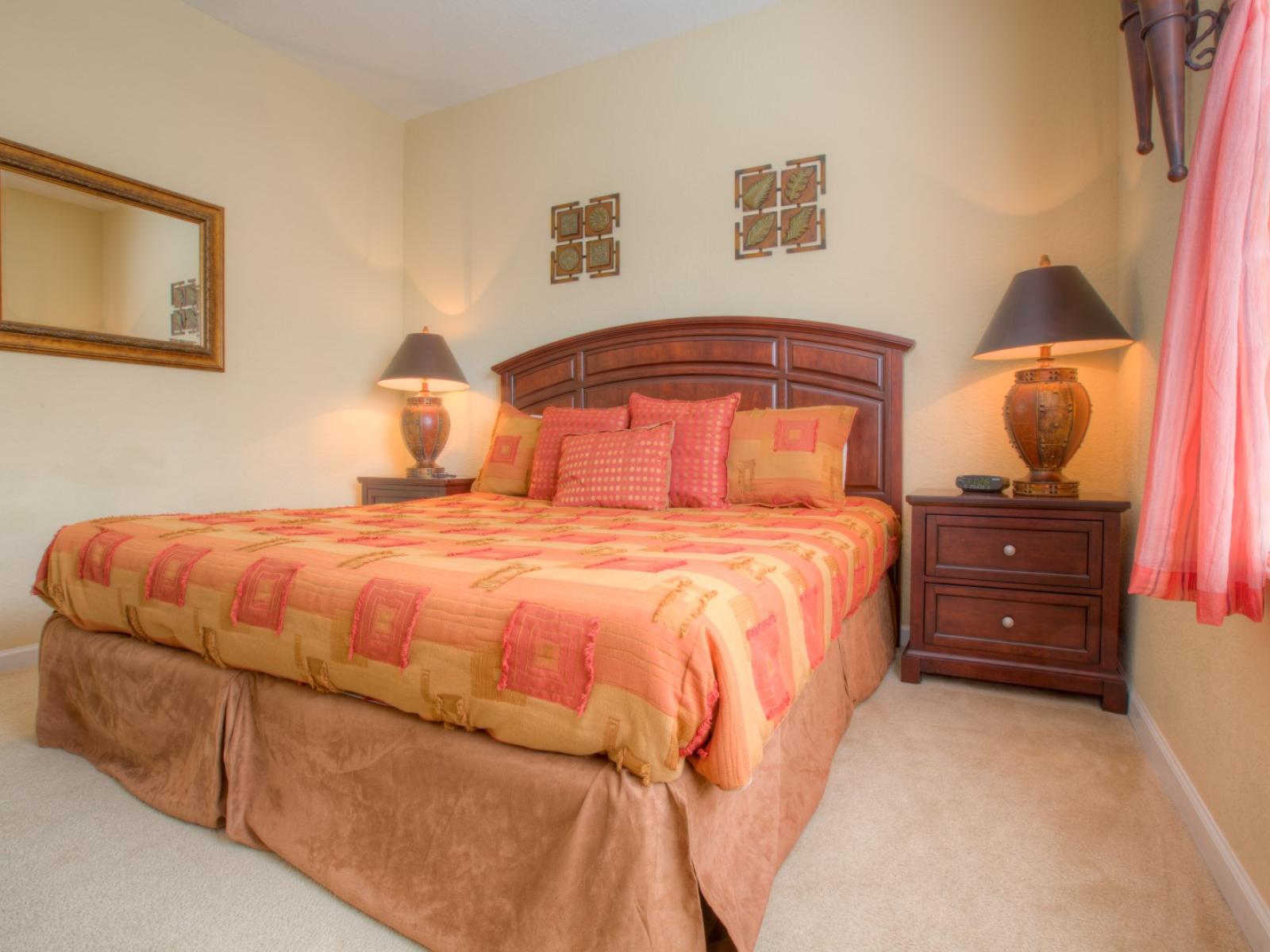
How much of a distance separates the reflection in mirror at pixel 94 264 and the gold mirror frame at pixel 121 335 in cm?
2

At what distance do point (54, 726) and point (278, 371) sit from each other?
208 cm

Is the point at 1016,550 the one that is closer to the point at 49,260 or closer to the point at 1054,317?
the point at 1054,317

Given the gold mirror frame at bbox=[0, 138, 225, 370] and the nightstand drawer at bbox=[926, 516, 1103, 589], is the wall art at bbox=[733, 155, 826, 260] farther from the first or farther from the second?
the gold mirror frame at bbox=[0, 138, 225, 370]

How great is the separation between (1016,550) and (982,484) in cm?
→ 25

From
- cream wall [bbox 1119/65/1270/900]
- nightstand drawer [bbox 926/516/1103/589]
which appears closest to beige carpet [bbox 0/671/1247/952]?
cream wall [bbox 1119/65/1270/900]

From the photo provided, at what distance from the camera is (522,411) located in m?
3.65

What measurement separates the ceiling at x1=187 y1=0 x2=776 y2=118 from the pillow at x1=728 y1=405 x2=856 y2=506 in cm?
201

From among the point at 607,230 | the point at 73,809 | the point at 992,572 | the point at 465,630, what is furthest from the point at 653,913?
the point at 607,230

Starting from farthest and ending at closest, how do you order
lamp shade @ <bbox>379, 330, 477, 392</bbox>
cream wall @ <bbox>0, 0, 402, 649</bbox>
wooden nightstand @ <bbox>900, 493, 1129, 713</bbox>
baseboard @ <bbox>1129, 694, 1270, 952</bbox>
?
lamp shade @ <bbox>379, 330, 477, 392</bbox>, cream wall @ <bbox>0, 0, 402, 649</bbox>, wooden nightstand @ <bbox>900, 493, 1129, 713</bbox>, baseboard @ <bbox>1129, 694, 1270, 952</bbox>

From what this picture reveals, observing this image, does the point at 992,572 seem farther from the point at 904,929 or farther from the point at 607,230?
the point at 607,230

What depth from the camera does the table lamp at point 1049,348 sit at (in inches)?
87.5

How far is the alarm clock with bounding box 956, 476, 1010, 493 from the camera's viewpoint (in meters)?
2.35

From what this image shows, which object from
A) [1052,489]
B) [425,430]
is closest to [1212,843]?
[1052,489]

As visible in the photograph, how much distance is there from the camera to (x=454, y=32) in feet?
10.7
